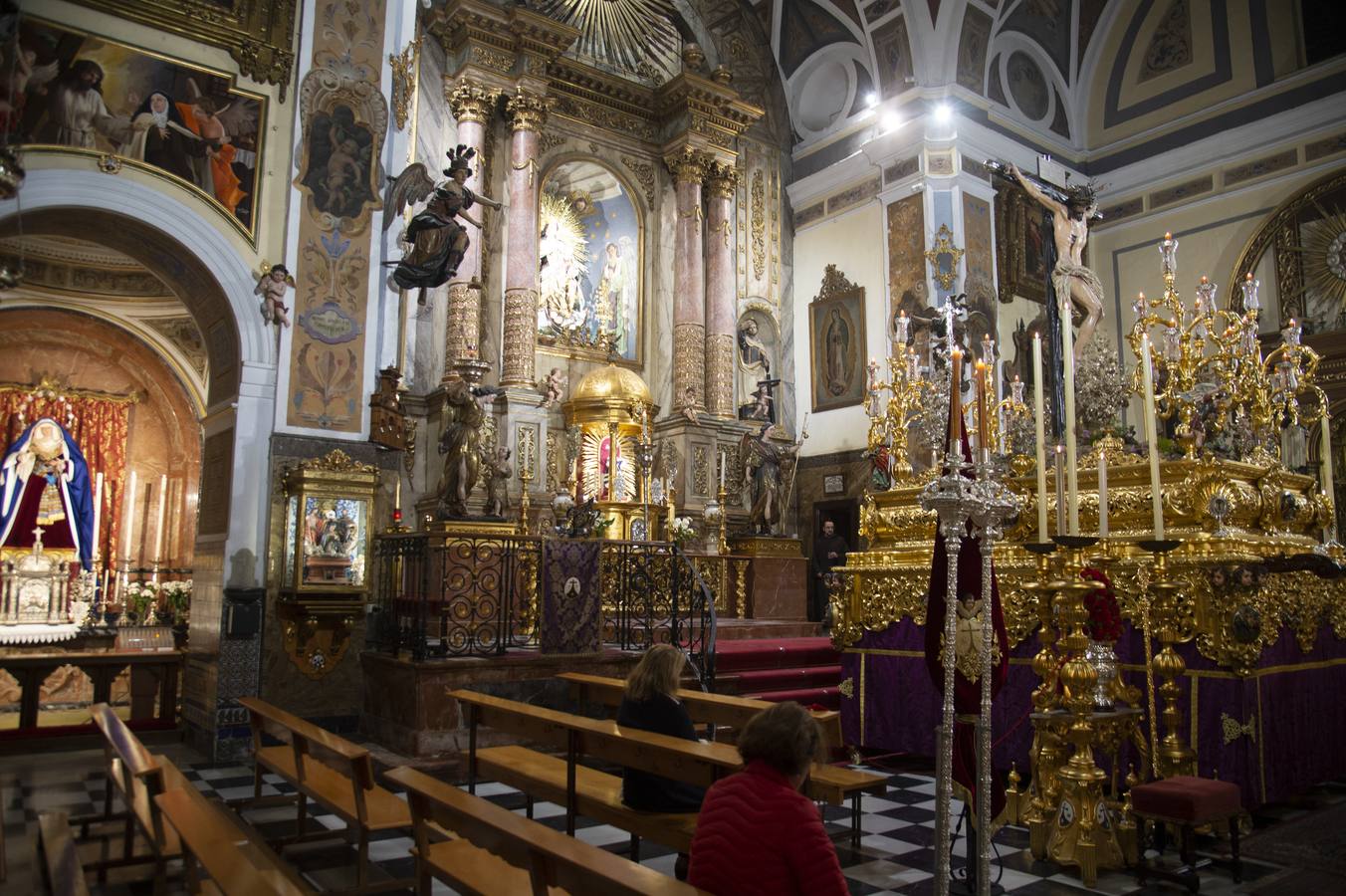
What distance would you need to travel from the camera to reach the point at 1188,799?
4.89 meters

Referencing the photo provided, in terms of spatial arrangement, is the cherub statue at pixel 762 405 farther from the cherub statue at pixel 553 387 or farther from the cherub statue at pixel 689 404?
the cherub statue at pixel 553 387

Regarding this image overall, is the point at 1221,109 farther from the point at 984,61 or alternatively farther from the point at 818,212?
the point at 818,212

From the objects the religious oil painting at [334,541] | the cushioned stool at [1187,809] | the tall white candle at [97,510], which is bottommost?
the cushioned stool at [1187,809]

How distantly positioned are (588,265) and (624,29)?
4411 millimetres

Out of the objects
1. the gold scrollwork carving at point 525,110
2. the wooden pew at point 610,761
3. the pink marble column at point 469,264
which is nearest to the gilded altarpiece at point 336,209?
the pink marble column at point 469,264

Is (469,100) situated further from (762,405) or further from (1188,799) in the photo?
(1188,799)

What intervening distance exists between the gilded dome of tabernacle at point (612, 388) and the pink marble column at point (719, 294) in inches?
53.0

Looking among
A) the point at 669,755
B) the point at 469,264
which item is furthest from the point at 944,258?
the point at 669,755

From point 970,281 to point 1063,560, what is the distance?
1101 cm

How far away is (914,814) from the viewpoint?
6559 millimetres

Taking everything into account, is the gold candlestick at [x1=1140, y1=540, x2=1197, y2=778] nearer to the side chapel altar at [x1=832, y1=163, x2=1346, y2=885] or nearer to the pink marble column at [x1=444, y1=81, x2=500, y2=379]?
the side chapel altar at [x1=832, y1=163, x2=1346, y2=885]

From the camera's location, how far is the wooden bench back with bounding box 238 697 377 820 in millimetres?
4387

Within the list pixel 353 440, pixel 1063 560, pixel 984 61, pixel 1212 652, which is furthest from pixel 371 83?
pixel 984 61

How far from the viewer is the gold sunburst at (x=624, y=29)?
16922 millimetres
